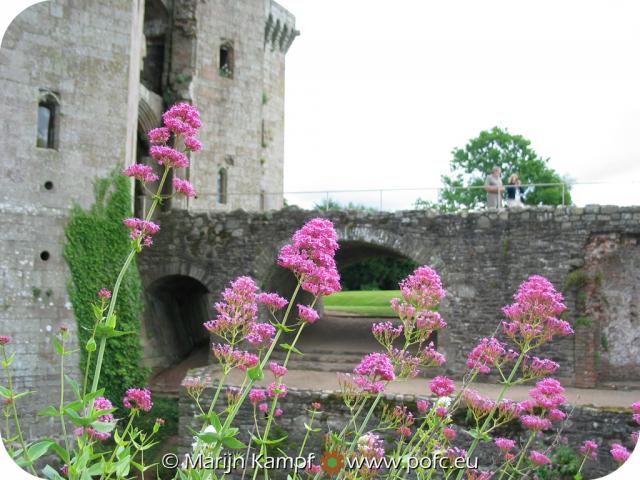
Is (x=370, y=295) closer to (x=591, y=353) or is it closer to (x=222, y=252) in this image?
(x=222, y=252)

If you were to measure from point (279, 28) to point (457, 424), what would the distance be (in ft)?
59.9

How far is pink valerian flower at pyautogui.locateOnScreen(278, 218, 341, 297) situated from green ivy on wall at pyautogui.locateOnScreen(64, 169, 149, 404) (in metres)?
10.1

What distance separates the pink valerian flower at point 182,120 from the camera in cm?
410

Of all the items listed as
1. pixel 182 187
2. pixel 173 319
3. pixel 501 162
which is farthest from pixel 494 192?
pixel 501 162

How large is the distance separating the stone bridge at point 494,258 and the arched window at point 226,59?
712cm

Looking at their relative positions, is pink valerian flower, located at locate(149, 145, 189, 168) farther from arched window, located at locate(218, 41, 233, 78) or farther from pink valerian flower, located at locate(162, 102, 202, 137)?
arched window, located at locate(218, 41, 233, 78)

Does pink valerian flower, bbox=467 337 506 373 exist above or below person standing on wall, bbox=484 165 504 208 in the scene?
below

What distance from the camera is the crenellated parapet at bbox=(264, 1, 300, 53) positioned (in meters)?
24.9

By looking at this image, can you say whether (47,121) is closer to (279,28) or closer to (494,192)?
(494,192)

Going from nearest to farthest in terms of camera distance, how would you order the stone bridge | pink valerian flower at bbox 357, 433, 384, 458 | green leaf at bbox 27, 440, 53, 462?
green leaf at bbox 27, 440, 53, 462, pink valerian flower at bbox 357, 433, 384, 458, the stone bridge

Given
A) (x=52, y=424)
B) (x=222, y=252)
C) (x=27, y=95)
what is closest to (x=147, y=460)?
(x=52, y=424)

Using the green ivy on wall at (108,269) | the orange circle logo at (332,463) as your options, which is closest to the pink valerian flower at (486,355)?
the orange circle logo at (332,463)

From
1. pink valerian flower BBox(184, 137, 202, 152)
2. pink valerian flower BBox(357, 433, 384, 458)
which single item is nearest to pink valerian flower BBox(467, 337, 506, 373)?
pink valerian flower BBox(357, 433, 384, 458)

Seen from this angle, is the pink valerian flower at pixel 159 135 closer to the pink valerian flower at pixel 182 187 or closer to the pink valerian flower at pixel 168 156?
the pink valerian flower at pixel 168 156
